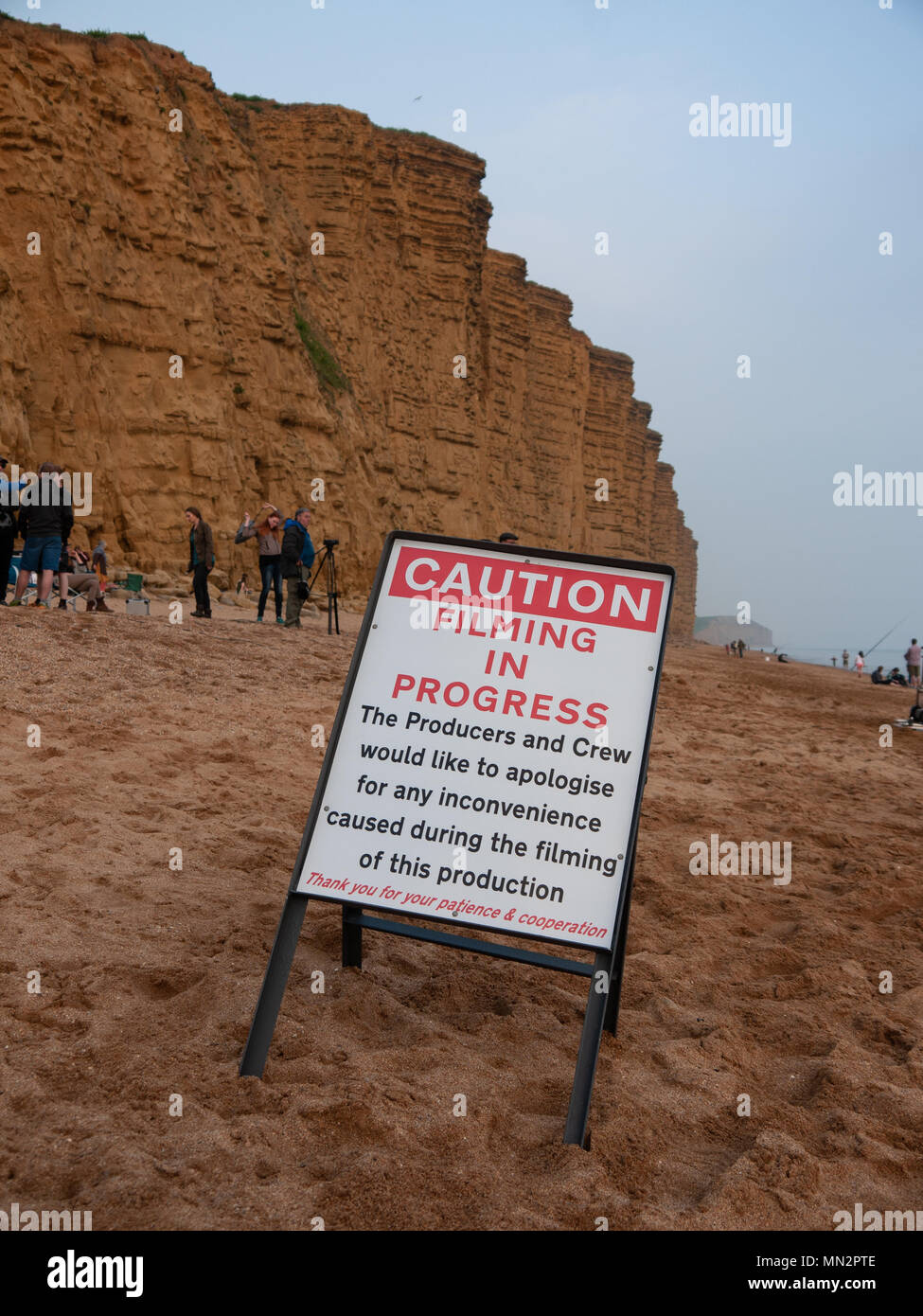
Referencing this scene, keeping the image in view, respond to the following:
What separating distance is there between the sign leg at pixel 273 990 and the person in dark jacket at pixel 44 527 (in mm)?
7667

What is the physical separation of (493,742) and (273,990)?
993 millimetres

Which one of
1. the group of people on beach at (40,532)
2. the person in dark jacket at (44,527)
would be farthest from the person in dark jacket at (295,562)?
the person in dark jacket at (44,527)

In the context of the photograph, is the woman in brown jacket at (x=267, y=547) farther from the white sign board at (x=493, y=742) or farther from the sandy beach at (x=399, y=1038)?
the white sign board at (x=493, y=742)

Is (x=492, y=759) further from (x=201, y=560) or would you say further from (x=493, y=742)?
(x=201, y=560)

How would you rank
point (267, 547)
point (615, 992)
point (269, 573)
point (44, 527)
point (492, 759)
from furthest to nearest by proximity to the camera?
point (269, 573)
point (267, 547)
point (44, 527)
point (615, 992)
point (492, 759)

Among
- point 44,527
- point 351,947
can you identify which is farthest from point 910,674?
point 351,947

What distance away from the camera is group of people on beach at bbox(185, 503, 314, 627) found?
41.4ft

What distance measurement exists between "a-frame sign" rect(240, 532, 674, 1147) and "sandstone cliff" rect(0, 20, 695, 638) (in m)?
15.3

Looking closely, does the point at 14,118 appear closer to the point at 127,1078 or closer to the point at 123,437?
the point at 123,437

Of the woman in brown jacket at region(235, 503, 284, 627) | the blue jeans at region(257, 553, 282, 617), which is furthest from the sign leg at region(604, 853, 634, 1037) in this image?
the blue jeans at region(257, 553, 282, 617)

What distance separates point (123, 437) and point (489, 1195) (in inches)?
742

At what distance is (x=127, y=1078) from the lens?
2.60 metres

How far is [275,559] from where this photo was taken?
13766 mm

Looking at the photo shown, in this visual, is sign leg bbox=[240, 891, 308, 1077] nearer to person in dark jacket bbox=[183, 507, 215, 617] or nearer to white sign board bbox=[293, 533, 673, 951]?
white sign board bbox=[293, 533, 673, 951]
